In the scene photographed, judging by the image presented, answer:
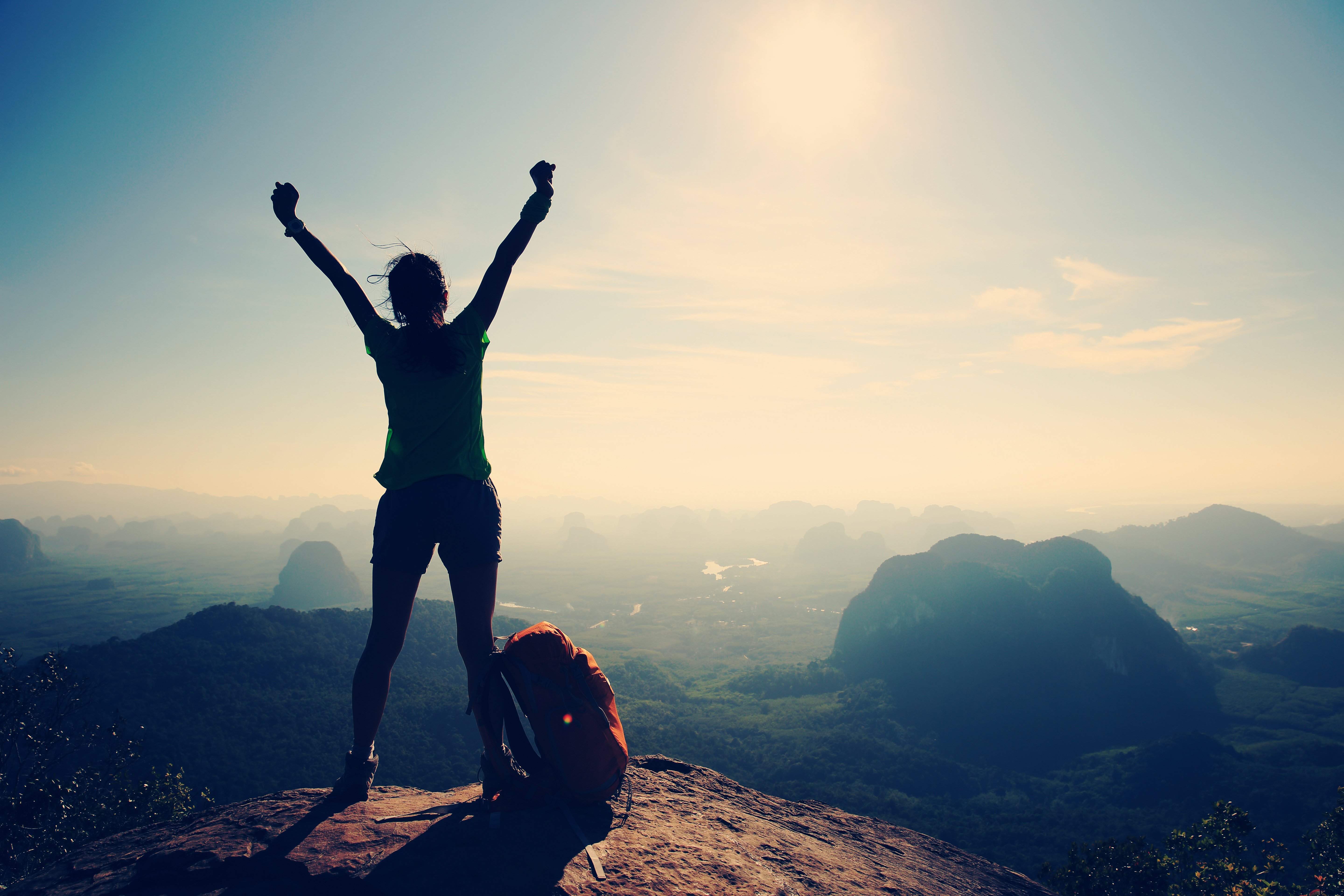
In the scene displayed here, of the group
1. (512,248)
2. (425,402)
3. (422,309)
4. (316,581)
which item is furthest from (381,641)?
(316,581)

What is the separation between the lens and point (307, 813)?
11.6ft

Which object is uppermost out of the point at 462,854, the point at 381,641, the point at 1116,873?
the point at 381,641

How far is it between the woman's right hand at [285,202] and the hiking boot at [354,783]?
3450 mm

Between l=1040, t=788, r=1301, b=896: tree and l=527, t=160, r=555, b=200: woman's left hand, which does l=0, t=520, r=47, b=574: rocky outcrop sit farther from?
l=1040, t=788, r=1301, b=896: tree

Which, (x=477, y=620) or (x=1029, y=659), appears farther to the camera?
(x=1029, y=659)

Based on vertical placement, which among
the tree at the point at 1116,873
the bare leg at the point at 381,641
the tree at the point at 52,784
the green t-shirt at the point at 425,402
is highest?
the green t-shirt at the point at 425,402

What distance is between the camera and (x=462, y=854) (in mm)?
3002

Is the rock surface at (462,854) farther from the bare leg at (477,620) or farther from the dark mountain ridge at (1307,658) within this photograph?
the dark mountain ridge at (1307,658)

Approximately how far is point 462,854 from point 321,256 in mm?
3590

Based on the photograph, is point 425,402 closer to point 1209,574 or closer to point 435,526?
point 435,526

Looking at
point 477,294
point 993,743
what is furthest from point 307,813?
point 993,743

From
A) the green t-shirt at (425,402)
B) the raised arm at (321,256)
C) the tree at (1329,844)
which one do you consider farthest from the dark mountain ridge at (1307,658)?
the raised arm at (321,256)

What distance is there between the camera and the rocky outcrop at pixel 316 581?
146250 mm

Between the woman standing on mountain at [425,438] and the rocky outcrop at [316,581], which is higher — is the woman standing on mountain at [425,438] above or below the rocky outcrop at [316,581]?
above
